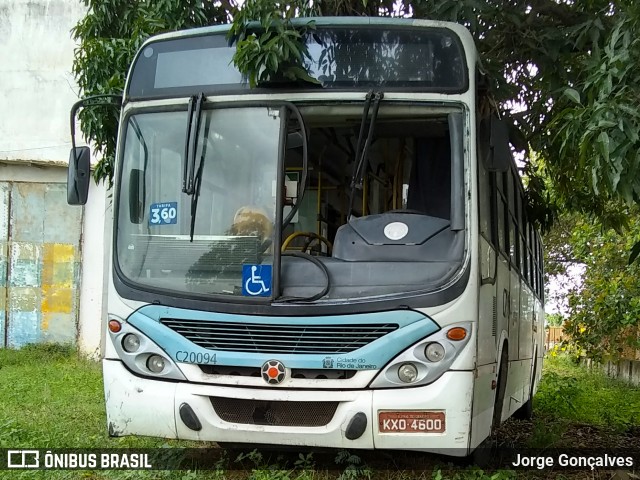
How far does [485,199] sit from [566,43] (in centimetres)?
170

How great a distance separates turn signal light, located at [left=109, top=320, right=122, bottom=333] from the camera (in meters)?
4.74

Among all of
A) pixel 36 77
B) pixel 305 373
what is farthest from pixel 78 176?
pixel 36 77

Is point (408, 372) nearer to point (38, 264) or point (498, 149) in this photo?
point (498, 149)

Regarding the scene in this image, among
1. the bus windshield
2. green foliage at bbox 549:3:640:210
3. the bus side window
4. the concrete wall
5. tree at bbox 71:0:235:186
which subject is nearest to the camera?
green foliage at bbox 549:3:640:210

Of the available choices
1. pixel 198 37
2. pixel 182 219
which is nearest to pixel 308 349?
pixel 182 219

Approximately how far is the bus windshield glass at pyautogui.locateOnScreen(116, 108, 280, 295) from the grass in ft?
4.12

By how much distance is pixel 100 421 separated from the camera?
7109mm

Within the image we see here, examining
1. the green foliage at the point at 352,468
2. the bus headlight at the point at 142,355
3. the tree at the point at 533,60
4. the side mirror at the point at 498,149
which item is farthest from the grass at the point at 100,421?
the tree at the point at 533,60

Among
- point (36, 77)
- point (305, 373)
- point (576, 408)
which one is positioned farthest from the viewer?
point (36, 77)

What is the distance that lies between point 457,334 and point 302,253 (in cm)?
105

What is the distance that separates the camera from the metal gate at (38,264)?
488 inches

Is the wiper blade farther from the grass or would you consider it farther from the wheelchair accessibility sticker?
the grass

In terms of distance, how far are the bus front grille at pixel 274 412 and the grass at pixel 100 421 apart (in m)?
0.48

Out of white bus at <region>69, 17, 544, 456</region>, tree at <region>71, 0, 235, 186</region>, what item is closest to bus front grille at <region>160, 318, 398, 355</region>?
white bus at <region>69, 17, 544, 456</region>
